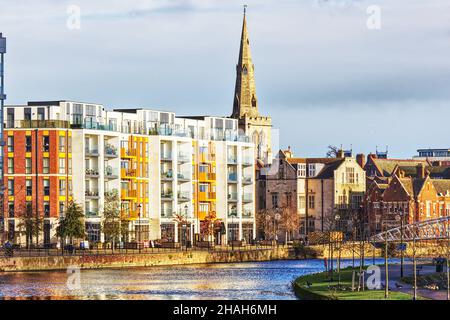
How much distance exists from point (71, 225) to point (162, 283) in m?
30.5

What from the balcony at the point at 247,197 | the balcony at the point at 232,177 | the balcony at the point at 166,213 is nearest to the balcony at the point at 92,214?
the balcony at the point at 166,213

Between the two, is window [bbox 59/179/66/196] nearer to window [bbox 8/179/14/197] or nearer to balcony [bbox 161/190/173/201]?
window [bbox 8/179/14/197]

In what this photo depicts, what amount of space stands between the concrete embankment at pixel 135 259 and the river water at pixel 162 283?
6.18 ft

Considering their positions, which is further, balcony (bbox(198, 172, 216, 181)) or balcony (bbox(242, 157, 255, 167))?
balcony (bbox(242, 157, 255, 167))

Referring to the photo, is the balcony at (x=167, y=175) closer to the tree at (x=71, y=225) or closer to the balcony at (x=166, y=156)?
the balcony at (x=166, y=156)

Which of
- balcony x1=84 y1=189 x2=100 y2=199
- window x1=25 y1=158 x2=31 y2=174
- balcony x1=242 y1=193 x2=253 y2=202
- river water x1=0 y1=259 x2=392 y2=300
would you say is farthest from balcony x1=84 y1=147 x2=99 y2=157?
balcony x1=242 y1=193 x2=253 y2=202

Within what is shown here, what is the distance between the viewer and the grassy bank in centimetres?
9881

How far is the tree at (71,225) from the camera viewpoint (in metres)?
155

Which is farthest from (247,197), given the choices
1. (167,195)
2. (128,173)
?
(128,173)

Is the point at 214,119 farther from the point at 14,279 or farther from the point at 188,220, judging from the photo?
the point at 14,279

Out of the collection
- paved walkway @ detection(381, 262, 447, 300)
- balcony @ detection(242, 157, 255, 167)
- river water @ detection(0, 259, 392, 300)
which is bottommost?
river water @ detection(0, 259, 392, 300)

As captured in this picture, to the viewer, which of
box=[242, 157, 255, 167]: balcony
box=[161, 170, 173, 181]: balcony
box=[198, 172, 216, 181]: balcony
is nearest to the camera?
box=[161, 170, 173, 181]: balcony

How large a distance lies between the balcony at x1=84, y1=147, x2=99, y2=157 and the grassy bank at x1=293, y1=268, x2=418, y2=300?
42.6m
